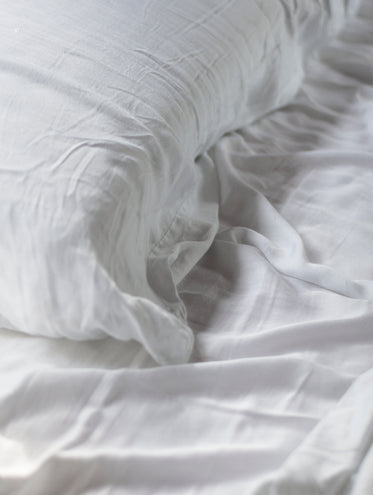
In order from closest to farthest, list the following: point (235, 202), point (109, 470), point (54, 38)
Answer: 1. point (109, 470)
2. point (54, 38)
3. point (235, 202)

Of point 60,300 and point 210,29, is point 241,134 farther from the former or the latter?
point 60,300

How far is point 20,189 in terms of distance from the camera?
49 centimetres

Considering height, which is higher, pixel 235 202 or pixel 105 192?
pixel 105 192

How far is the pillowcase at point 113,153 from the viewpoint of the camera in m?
0.48

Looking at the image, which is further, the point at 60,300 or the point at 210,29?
the point at 210,29

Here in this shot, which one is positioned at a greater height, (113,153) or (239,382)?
(113,153)

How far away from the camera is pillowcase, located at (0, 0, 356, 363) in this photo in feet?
1.59

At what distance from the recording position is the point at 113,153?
518 millimetres

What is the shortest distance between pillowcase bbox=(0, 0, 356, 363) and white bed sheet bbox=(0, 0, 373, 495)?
3cm

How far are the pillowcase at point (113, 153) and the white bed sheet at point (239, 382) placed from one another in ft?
0.09

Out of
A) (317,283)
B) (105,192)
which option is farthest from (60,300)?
(317,283)

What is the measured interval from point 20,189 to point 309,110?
472 mm

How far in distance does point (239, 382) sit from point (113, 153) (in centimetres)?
20

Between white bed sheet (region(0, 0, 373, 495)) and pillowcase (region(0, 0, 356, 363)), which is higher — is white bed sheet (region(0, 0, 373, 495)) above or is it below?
below
